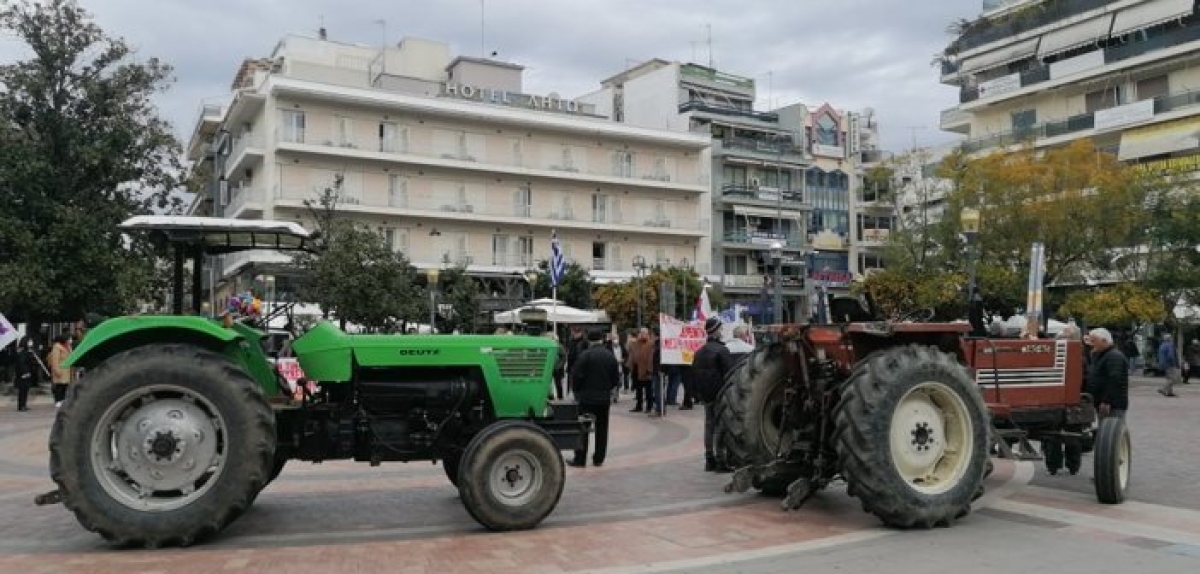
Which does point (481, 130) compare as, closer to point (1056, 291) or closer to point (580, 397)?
point (1056, 291)

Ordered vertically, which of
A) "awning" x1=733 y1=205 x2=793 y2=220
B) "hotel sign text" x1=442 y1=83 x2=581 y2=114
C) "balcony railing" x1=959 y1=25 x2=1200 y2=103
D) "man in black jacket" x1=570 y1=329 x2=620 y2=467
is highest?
"hotel sign text" x1=442 y1=83 x2=581 y2=114

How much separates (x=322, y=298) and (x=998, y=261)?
72.6 ft

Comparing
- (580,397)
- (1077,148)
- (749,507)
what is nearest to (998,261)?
(1077,148)

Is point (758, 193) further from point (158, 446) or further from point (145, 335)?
point (158, 446)

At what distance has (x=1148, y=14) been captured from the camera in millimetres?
43969

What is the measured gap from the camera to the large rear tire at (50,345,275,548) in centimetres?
705

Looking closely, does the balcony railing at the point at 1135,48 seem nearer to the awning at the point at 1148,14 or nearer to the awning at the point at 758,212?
the awning at the point at 1148,14

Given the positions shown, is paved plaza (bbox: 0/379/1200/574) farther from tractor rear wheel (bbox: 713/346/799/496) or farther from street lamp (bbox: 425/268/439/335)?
street lamp (bbox: 425/268/439/335)

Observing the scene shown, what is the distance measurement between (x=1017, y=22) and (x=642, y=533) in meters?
50.0

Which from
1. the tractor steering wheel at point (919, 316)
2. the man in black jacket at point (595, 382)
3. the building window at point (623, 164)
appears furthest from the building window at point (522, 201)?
the tractor steering wheel at point (919, 316)

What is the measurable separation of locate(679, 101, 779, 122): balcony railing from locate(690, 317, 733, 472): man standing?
49.8 m

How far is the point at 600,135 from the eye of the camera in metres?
56.9

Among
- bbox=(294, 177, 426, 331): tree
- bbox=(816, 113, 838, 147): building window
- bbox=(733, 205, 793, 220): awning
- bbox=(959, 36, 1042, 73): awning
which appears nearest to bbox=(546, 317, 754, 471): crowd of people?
bbox=(294, 177, 426, 331): tree

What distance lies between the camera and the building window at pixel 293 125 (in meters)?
48.2
